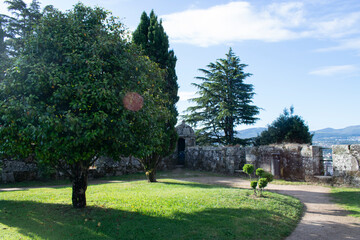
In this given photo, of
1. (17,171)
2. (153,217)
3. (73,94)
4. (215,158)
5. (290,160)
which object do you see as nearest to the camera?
(73,94)

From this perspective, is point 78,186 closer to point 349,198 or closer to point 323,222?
point 323,222

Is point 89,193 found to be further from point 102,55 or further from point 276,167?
point 276,167

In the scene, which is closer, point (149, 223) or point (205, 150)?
point (149, 223)

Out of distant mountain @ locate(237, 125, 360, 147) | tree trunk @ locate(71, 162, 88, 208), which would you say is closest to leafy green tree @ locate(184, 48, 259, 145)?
distant mountain @ locate(237, 125, 360, 147)

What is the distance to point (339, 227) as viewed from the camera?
6367 millimetres

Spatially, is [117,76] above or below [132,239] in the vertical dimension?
above

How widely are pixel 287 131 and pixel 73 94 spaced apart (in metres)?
20.8

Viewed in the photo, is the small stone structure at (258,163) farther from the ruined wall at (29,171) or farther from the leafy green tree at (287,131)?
the leafy green tree at (287,131)

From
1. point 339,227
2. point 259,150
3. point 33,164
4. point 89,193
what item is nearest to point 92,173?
point 33,164

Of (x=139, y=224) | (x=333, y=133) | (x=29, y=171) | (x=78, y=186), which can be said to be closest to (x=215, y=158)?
(x=29, y=171)

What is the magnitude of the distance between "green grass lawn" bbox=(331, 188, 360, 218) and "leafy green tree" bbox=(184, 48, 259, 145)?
654 inches

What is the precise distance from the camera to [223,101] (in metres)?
27.4

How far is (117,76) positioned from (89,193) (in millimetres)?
5672

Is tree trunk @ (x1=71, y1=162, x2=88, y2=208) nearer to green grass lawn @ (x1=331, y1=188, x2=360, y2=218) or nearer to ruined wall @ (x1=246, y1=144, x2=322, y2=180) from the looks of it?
green grass lawn @ (x1=331, y1=188, x2=360, y2=218)
